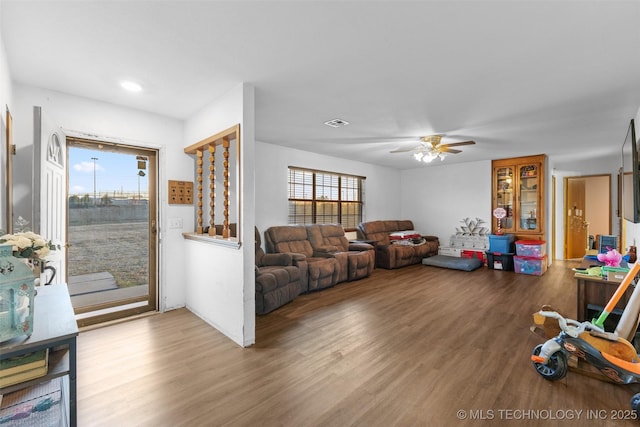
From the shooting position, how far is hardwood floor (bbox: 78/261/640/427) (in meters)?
1.81

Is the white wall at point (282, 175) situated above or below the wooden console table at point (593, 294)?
above

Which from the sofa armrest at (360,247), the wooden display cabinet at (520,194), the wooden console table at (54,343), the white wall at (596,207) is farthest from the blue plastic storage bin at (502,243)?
the wooden console table at (54,343)

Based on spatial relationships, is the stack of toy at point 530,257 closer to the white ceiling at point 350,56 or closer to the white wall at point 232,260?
the white ceiling at point 350,56

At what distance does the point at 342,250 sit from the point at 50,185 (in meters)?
4.33

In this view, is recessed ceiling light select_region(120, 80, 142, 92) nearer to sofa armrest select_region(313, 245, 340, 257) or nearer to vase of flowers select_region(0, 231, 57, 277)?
vase of flowers select_region(0, 231, 57, 277)

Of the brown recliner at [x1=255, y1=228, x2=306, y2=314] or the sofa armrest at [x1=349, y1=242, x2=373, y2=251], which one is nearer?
the brown recliner at [x1=255, y1=228, x2=306, y2=314]

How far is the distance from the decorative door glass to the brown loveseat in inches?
62.5

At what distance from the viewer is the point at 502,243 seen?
19.9ft

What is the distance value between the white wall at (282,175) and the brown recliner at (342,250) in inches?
27.6

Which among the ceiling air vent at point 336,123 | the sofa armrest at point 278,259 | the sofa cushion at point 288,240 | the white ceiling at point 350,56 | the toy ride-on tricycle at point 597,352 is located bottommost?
the toy ride-on tricycle at point 597,352

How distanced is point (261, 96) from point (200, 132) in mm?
923

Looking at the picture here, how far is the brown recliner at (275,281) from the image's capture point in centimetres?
348

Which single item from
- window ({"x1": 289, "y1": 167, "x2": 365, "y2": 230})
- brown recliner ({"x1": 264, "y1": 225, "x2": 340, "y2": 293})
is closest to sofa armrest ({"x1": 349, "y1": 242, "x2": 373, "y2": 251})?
window ({"x1": 289, "y1": 167, "x2": 365, "y2": 230})

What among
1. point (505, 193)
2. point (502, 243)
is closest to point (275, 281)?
point (502, 243)
